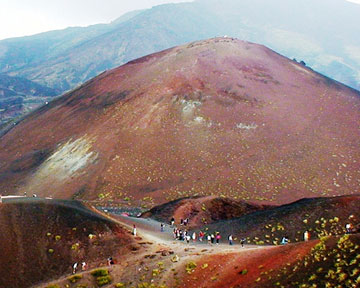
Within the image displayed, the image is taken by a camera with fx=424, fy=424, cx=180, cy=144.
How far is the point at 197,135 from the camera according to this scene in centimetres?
8075

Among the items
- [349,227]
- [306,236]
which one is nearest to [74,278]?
[306,236]

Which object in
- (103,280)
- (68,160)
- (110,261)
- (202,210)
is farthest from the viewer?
(68,160)

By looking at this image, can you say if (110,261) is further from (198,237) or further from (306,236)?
(306,236)

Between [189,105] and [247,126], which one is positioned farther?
[189,105]

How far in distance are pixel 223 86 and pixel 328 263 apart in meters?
70.7

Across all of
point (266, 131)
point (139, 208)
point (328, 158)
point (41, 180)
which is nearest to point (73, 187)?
point (41, 180)

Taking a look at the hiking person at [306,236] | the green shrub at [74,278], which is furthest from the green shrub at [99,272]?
the hiking person at [306,236]

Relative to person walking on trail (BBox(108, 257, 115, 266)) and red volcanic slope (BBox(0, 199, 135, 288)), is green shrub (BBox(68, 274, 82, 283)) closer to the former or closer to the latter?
red volcanic slope (BBox(0, 199, 135, 288))

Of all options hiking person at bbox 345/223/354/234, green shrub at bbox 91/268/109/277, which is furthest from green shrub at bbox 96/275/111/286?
hiking person at bbox 345/223/354/234

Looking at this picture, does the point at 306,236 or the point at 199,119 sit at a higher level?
the point at 199,119

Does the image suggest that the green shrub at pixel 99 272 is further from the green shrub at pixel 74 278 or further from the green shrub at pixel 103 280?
the green shrub at pixel 74 278

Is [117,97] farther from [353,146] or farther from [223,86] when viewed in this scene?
[353,146]

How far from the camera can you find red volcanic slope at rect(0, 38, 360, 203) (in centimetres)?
6925

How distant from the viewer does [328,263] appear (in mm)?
25281
